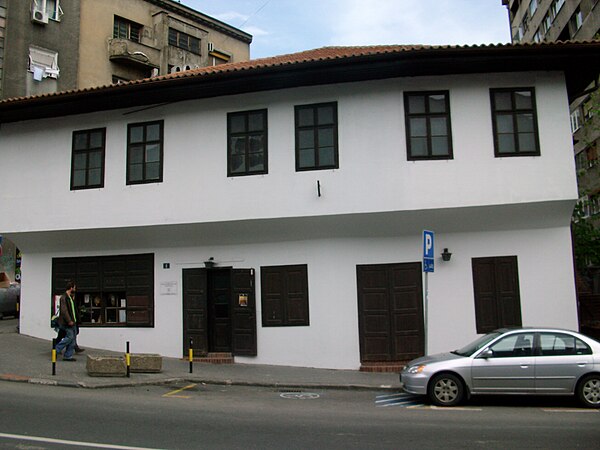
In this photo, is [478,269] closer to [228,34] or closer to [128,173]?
[128,173]

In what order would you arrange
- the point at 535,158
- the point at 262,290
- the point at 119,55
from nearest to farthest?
the point at 535,158
the point at 262,290
the point at 119,55

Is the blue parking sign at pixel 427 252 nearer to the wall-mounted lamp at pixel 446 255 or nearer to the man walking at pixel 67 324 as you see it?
the wall-mounted lamp at pixel 446 255

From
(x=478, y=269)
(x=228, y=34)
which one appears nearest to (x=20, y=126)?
(x=478, y=269)

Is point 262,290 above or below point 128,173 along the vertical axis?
below

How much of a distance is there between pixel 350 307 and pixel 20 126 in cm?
1110

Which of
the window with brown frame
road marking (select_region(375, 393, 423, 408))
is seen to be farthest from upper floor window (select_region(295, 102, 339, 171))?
road marking (select_region(375, 393, 423, 408))

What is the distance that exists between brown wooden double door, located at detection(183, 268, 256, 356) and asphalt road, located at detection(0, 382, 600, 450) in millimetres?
3501

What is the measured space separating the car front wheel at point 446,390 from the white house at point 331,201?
295cm

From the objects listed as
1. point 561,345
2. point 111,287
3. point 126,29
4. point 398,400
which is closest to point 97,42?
point 126,29

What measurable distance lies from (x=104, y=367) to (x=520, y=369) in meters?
8.21

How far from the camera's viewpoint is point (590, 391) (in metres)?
9.61

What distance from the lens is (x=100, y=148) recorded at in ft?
51.8

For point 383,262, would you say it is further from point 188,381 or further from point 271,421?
point 271,421

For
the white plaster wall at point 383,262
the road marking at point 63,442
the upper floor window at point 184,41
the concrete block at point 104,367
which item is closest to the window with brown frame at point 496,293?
the white plaster wall at point 383,262
